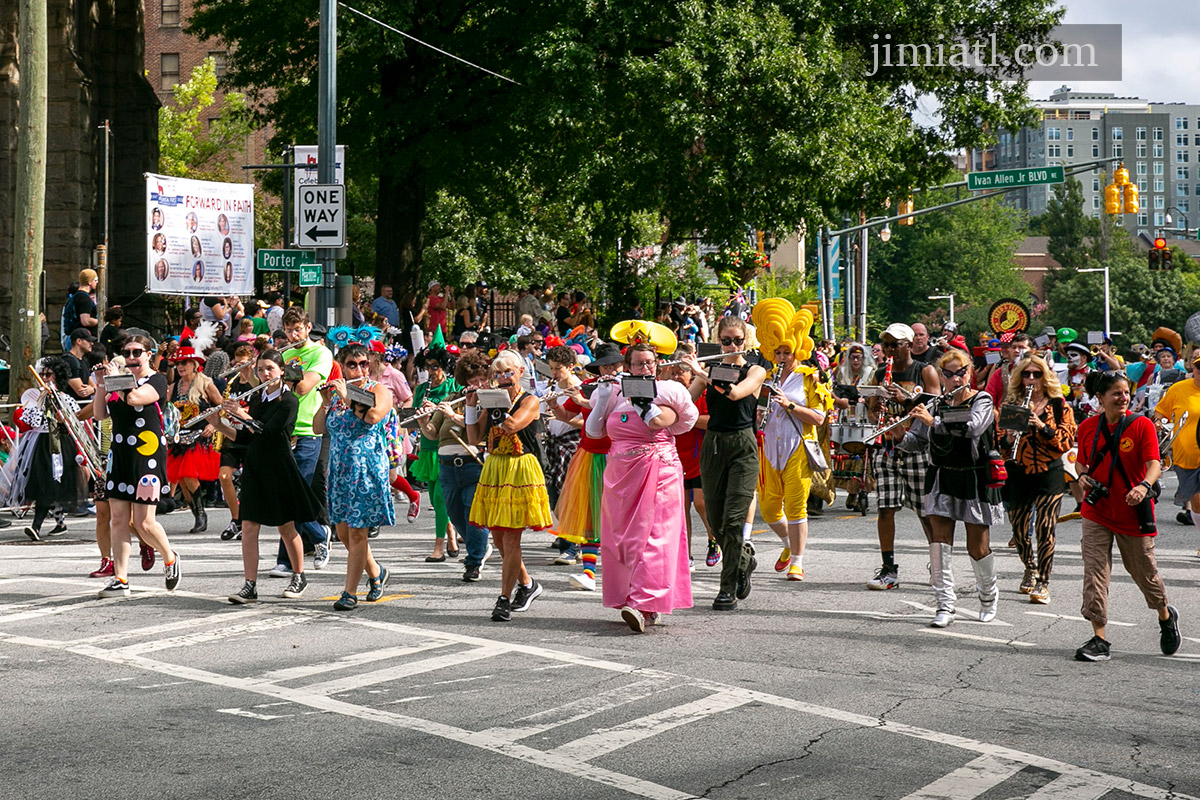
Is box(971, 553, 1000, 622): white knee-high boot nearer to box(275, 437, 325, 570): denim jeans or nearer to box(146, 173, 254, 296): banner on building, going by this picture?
box(275, 437, 325, 570): denim jeans

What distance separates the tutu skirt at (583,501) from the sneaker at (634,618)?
2.09 m

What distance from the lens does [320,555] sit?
1249cm

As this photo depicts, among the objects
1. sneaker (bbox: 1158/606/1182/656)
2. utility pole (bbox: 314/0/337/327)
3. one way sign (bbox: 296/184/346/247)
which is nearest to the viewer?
sneaker (bbox: 1158/606/1182/656)

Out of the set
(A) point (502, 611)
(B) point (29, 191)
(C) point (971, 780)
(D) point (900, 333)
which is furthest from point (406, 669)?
(B) point (29, 191)

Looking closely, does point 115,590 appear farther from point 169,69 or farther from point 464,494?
point 169,69

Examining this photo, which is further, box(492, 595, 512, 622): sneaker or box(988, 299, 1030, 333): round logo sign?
box(988, 299, 1030, 333): round logo sign

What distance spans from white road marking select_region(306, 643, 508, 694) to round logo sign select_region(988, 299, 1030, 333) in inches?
567

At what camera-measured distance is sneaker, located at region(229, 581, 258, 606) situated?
34.7ft

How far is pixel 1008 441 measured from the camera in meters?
11.0

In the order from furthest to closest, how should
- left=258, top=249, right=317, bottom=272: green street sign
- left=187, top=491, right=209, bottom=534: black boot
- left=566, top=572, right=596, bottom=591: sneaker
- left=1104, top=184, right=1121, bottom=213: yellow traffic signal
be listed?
left=1104, top=184, right=1121, bottom=213: yellow traffic signal
left=258, top=249, right=317, bottom=272: green street sign
left=187, top=491, right=209, bottom=534: black boot
left=566, top=572, right=596, bottom=591: sneaker

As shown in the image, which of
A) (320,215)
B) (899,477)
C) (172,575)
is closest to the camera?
(172,575)

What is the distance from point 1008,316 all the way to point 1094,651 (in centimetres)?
1369

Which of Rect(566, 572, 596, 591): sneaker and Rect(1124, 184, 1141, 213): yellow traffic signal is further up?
Rect(1124, 184, 1141, 213): yellow traffic signal

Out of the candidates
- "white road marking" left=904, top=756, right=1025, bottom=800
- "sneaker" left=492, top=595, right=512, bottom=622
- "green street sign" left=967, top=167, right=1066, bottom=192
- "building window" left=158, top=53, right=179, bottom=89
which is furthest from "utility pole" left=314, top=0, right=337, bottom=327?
"building window" left=158, top=53, right=179, bottom=89
